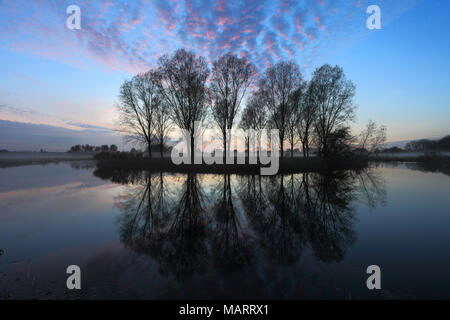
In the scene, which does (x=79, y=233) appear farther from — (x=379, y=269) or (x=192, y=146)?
(x=192, y=146)

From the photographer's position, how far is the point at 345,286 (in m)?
3.48

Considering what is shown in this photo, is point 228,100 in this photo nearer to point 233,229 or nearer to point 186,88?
point 186,88

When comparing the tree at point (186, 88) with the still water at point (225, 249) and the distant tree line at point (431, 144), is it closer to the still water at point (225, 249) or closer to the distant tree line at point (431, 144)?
the still water at point (225, 249)

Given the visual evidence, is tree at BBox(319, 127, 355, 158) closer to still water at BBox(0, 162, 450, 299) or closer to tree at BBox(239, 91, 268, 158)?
tree at BBox(239, 91, 268, 158)

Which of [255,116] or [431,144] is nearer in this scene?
[255,116]

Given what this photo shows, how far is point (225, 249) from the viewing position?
5.06 m

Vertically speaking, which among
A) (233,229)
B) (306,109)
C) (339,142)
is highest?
(306,109)

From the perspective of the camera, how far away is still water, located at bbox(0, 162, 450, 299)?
3449mm

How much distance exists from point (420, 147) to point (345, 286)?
422 ft

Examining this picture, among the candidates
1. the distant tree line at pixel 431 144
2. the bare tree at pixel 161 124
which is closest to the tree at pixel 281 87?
the bare tree at pixel 161 124

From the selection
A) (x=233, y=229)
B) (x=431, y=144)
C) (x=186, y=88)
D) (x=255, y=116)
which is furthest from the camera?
(x=431, y=144)

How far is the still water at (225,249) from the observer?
3.45 metres

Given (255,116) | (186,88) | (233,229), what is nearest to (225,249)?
(233,229)
